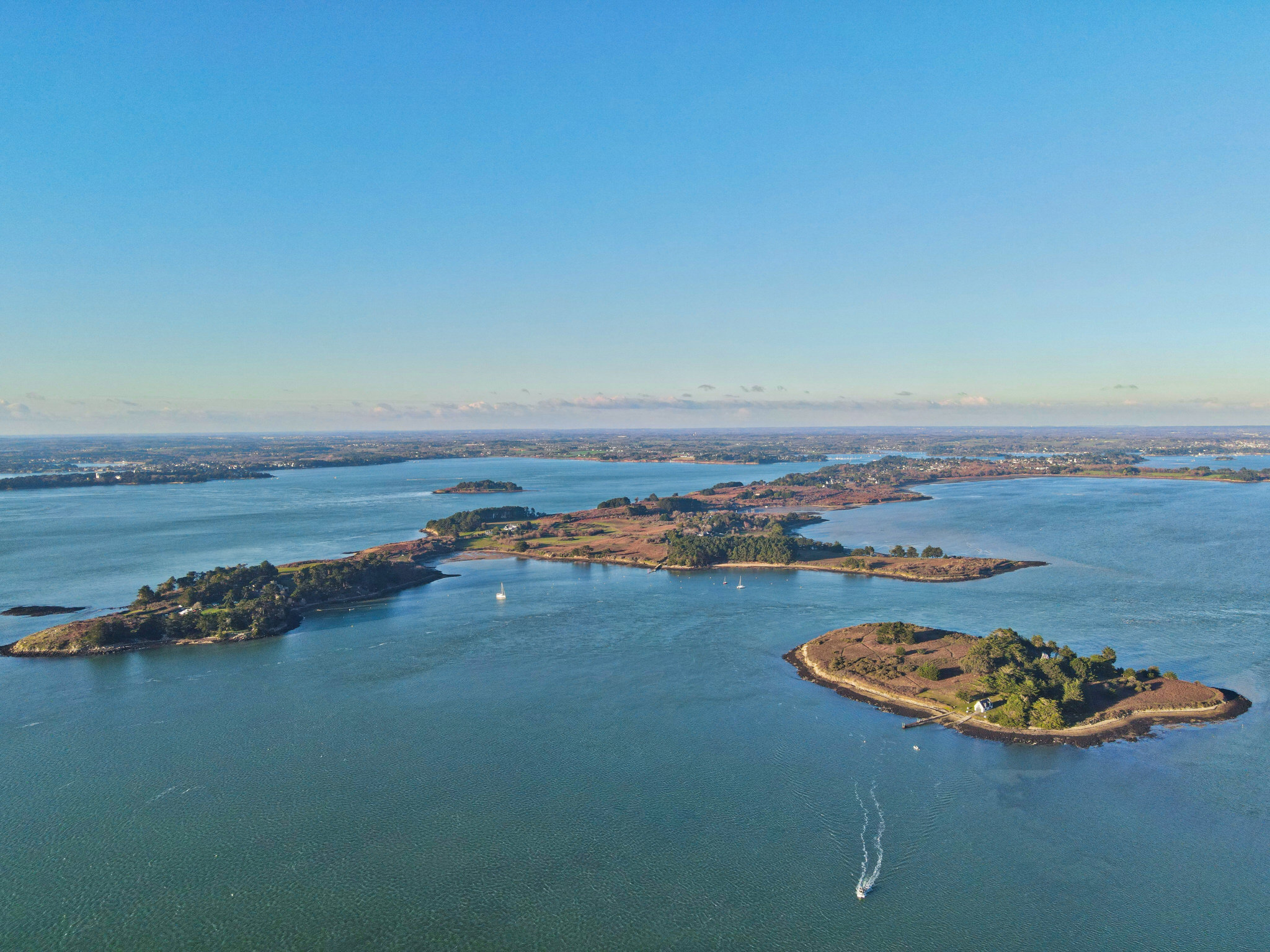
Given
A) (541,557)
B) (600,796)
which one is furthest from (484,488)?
(600,796)

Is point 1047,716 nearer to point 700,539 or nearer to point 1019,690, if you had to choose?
point 1019,690

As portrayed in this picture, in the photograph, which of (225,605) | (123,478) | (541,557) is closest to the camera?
(225,605)

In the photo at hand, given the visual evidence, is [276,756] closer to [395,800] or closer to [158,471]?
[395,800]

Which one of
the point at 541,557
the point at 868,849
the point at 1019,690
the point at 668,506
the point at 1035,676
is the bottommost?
the point at 868,849

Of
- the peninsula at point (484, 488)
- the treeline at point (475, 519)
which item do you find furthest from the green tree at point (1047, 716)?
the peninsula at point (484, 488)

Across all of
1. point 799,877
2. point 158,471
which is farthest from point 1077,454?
point 158,471

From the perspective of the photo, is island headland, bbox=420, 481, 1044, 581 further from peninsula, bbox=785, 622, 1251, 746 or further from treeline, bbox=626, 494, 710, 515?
peninsula, bbox=785, 622, 1251, 746

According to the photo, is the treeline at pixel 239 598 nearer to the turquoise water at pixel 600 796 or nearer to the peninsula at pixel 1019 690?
the turquoise water at pixel 600 796

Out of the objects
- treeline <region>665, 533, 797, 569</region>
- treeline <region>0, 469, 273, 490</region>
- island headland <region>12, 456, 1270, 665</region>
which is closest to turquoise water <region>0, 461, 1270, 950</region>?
island headland <region>12, 456, 1270, 665</region>
